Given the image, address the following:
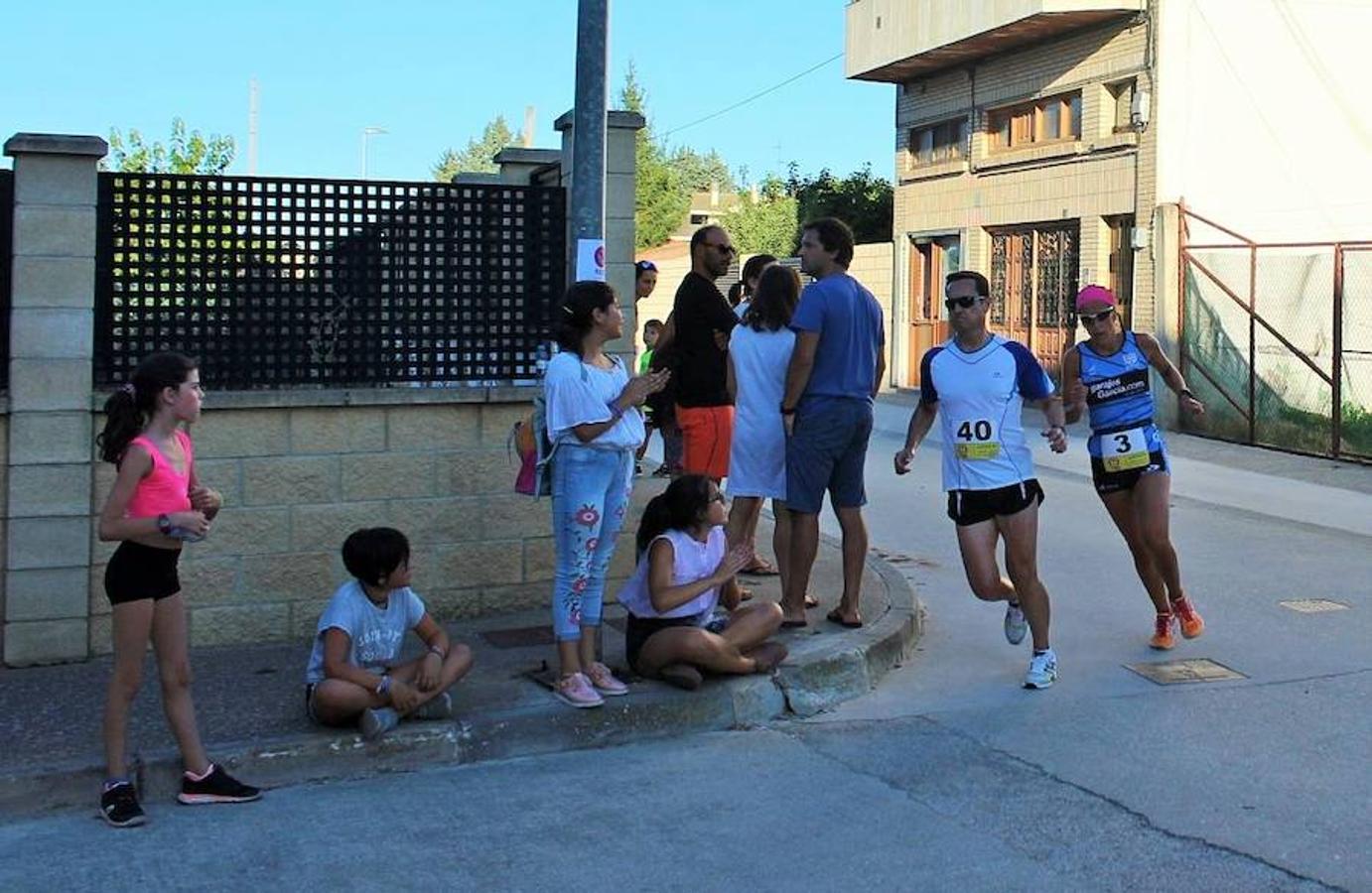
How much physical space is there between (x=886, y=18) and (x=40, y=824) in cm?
2279

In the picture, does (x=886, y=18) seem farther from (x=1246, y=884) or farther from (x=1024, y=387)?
(x=1246, y=884)

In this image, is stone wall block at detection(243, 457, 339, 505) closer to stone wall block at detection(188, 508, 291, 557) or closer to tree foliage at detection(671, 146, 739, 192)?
stone wall block at detection(188, 508, 291, 557)

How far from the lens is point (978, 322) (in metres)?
6.75

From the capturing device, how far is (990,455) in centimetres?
663

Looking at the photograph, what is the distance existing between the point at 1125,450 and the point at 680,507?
91.4 inches

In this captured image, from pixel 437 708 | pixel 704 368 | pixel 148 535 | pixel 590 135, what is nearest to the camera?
pixel 148 535

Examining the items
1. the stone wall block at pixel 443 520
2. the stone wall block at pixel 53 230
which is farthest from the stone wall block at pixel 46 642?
the stone wall block at pixel 53 230

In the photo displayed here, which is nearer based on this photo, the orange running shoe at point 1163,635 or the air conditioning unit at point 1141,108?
the orange running shoe at point 1163,635

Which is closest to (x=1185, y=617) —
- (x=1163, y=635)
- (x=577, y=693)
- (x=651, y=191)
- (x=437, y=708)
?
(x=1163, y=635)

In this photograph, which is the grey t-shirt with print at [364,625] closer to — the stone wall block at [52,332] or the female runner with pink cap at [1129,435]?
the stone wall block at [52,332]

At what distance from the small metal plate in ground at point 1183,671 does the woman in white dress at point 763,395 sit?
1733 mm

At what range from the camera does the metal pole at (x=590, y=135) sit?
680 centimetres

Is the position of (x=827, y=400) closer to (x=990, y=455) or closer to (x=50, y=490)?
(x=990, y=455)

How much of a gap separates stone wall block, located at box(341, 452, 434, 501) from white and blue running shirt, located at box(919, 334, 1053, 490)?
96.5 inches
